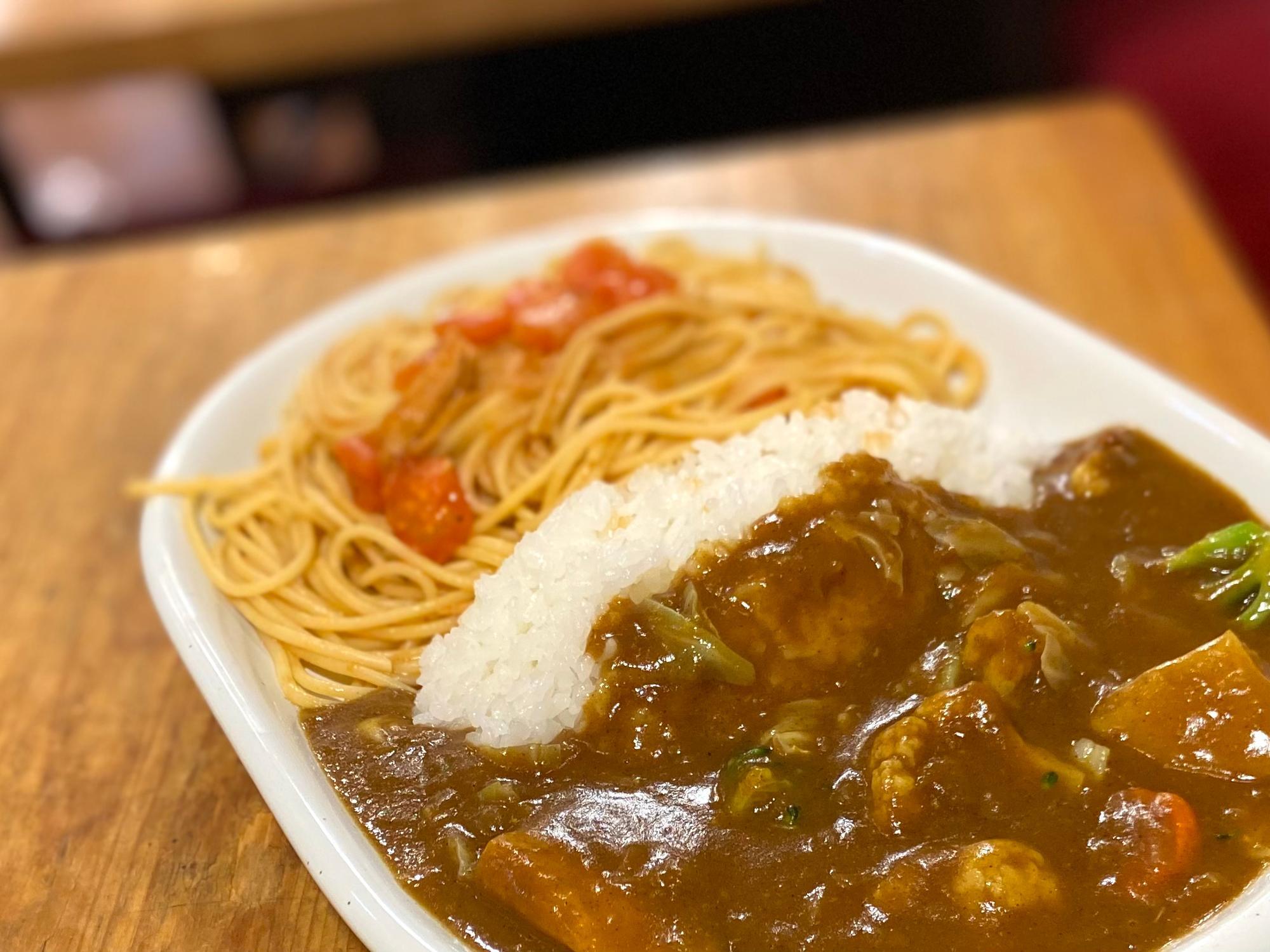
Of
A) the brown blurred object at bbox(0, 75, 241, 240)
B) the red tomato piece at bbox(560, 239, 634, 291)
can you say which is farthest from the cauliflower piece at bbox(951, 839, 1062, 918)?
the brown blurred object at bbox(0, 75, 241, 240)

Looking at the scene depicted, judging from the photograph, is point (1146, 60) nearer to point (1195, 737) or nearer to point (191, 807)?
point (1195, 737)

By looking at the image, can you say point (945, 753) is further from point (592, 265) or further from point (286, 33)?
point (286, 33)

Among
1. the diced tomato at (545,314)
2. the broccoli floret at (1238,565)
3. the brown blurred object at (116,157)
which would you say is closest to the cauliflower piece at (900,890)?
the broccoli floret at (1238,565)

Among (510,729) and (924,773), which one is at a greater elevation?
(924,773)

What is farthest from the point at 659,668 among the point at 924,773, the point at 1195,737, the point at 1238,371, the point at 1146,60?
the point at 1146,60

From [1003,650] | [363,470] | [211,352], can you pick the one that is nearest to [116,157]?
[211,352]

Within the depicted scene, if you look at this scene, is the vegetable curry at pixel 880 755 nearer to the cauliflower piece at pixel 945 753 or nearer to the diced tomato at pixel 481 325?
the cauliflower piece at pixel 945 753
